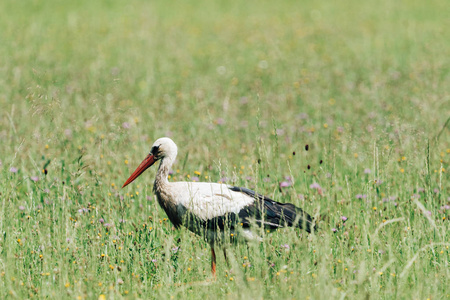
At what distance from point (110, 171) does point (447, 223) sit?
10.5 ft

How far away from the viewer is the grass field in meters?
3.79

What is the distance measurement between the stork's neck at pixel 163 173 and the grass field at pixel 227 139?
1.05 feet

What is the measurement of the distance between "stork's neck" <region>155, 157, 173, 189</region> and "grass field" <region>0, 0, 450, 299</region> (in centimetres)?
32

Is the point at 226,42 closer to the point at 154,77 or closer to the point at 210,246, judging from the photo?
the point at 154,77

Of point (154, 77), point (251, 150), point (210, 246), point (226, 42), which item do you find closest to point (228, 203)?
point (210, 246)

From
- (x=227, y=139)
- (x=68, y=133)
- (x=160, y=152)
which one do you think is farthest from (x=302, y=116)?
(x=160, y=152)

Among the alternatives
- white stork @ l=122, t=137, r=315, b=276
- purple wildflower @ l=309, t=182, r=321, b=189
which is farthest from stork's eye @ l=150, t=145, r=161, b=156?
purple wildflower @ l=309, t=182, r=321, b=189

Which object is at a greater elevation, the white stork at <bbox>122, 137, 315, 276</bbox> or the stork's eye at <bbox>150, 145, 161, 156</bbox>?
the stork's eye at <bbox>150, 145, 161, 156</bbox>

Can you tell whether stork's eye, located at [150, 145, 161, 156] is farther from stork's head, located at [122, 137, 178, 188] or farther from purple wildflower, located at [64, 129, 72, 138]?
purple wildflower, located at [64, 129, 72, 138]

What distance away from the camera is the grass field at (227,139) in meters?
3.79

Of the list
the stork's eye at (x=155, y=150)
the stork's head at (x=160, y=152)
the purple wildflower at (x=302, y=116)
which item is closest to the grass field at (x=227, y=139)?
the purple wildflower at (x=302, y=116)

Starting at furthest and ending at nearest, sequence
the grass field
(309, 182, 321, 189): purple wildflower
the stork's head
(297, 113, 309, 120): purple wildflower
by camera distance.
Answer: (297, 113, 309, 120): purple wildflower → (309, 182, 321, 189): purple wildflower → the stork's head → the grass field

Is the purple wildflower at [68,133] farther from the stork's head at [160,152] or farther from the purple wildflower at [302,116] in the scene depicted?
the purple wildflower at [302,116]

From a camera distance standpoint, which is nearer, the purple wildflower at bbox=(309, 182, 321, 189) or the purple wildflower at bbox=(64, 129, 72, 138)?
the purple wildflower at bbox=(309, 182, 321, 189)
